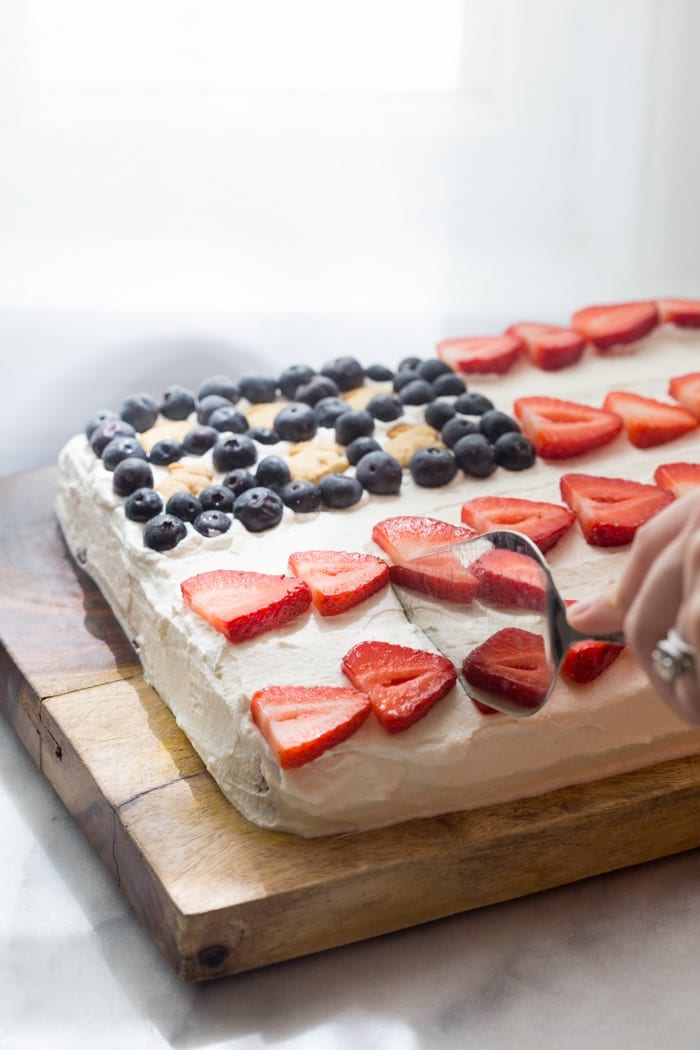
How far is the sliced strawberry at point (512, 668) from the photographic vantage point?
51.2 inches

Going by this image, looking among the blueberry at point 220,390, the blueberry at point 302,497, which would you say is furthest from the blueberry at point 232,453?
the blueberry at point 220,390

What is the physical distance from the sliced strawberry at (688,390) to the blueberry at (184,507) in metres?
0.81

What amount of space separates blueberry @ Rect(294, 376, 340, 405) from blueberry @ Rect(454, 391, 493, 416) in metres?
0.20

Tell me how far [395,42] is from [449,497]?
3.67 feet

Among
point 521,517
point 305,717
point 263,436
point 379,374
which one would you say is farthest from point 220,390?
point 305,717

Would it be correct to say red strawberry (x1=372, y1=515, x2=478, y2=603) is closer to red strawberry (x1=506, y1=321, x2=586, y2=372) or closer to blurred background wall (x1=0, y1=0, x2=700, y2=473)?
red strawberry (x1=506, y1=321, x2=586, y2=372)

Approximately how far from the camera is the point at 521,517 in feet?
5.50

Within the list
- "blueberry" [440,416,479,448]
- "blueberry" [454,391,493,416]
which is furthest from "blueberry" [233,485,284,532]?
"blueberry" [454,391,493,416]

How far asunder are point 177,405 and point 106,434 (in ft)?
0.50

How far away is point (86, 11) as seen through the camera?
2.22 m

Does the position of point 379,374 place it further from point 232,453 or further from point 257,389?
point 232,453

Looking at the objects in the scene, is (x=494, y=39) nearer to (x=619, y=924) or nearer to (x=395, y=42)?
(x=395, y=42)

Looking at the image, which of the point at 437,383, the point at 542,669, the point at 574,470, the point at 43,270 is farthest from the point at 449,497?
the point at 43,270

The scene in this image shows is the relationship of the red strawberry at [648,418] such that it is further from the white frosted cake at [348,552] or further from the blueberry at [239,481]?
the blueberry at [239,481]
